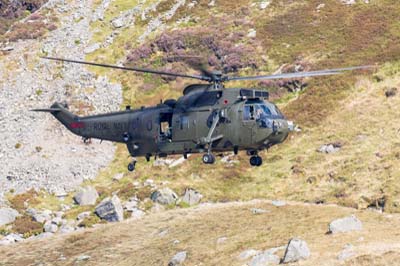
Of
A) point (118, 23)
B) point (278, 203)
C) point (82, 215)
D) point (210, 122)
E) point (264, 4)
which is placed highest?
point (264, 4)

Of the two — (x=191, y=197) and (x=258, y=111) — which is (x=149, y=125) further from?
(x=191, y=197)

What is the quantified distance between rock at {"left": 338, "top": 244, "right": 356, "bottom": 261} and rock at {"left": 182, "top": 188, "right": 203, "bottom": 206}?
12541 millimetres

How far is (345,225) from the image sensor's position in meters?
24.8

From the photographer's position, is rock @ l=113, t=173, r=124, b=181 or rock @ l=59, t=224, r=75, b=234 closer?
rock @ l=59, t=224, r=75, b=234

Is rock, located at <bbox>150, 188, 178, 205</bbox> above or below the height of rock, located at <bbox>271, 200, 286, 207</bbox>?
below

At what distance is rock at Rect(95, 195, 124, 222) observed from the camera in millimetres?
32688

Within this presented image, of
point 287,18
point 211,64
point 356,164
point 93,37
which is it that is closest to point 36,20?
point 93,37

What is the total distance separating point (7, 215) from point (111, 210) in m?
5.82

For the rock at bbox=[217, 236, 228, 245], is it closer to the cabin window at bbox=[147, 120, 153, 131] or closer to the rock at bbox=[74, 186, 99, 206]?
the cabin window at bbox=[147, 120, 153, 131]

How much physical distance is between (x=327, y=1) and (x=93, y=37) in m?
21.1

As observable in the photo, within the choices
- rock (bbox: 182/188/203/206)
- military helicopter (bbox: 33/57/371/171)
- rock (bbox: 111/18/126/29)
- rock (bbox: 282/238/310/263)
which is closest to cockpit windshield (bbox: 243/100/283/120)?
military helicopter (bbox: 33/57/371/171)

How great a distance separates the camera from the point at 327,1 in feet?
172

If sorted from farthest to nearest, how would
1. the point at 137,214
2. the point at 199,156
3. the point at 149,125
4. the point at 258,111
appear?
the point at 199,156, the point at 137,214, the point at 149,125, the point at 258,111

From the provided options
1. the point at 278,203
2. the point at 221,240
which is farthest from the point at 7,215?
the point at 278,203
